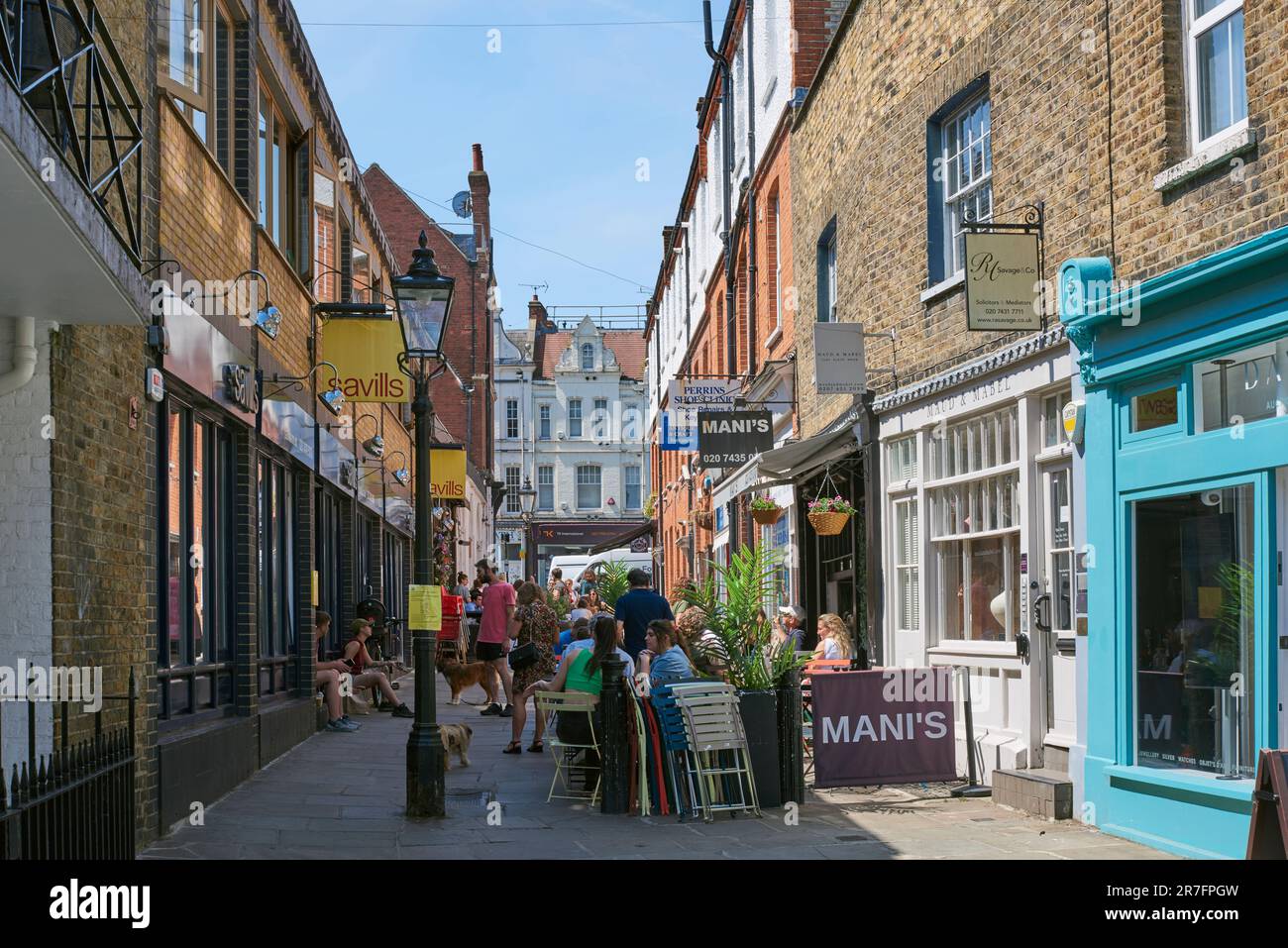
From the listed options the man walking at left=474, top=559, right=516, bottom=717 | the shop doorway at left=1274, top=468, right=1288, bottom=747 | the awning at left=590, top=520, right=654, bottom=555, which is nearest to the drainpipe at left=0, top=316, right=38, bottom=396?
the shop doorway at left=1274, top=468, right=1288, bottom=747

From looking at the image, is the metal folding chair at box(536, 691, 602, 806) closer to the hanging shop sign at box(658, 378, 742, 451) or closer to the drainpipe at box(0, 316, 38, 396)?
the drainpipe at box(0, 316, 38, 396)

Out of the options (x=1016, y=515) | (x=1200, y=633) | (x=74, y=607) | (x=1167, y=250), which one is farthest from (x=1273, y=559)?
(x=74, y=607)

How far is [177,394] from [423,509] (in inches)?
79.8

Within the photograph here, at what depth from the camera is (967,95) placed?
12.3 m

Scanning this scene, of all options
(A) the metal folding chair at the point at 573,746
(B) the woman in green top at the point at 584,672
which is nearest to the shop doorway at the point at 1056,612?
(B) the woman in green top at the point at 584,672

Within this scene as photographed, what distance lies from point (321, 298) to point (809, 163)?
618cm

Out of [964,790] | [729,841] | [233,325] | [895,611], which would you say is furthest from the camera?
[895,611]

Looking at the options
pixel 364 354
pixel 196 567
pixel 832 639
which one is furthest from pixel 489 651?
pixel 196 567

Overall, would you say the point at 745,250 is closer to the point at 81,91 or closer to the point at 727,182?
the point at 727,182

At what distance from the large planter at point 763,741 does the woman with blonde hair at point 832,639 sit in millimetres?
2784

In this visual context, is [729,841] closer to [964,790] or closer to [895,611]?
[964,790]

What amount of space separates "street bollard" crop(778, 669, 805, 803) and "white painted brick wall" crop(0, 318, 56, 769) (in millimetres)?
5473
